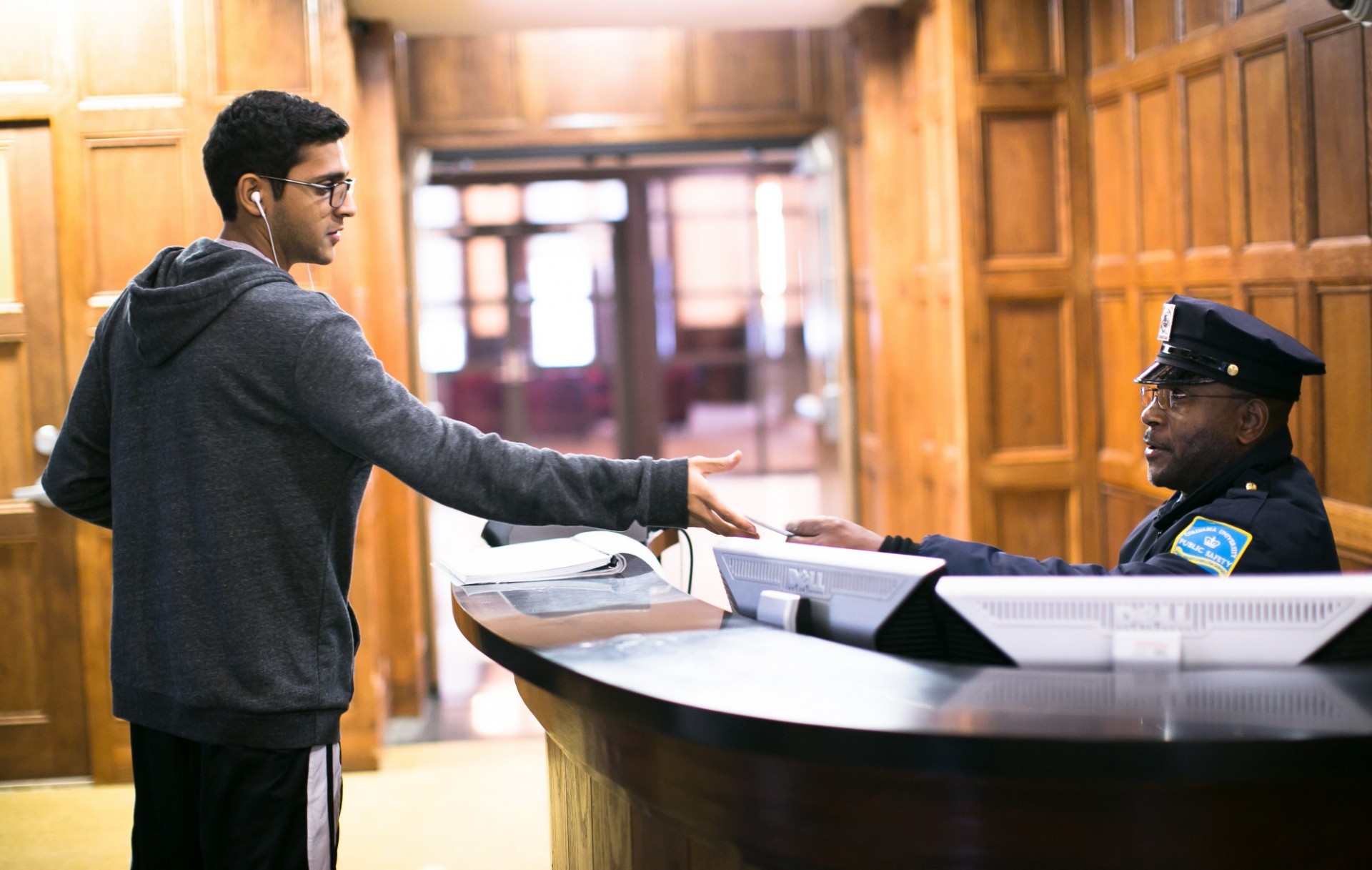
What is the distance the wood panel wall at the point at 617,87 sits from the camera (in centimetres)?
584

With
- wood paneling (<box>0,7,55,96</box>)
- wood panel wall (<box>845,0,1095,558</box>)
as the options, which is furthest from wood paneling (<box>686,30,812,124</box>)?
wood paneling (<box>0,7,55,96</box>)

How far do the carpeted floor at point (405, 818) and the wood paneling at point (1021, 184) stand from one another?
2513 mm

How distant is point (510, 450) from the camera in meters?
1.90

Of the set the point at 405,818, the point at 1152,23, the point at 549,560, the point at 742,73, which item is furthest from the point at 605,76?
the point at 549,560

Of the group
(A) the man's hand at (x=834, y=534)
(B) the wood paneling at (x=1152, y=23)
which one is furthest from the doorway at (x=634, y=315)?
(A) the man's hand at (x=834, y=534)

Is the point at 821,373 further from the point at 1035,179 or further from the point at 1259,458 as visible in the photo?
the point at 1259,458

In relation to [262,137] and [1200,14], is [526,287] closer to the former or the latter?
[1200,14]

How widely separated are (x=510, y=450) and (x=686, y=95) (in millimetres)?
4372

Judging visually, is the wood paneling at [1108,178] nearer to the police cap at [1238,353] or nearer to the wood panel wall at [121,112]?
the police cap at [1238,353]

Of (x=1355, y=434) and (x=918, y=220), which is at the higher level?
(x=918, y=220)

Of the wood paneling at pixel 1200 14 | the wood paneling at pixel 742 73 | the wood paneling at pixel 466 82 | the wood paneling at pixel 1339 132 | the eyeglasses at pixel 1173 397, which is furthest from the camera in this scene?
the wood paneling at pixel 742 73

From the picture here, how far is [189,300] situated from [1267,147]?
9.27 feet

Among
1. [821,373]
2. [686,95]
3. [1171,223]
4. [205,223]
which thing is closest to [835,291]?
[821,373]

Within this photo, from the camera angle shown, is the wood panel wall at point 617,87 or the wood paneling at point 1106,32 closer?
the wood paneling at point 1106,32
